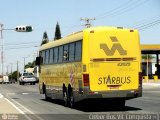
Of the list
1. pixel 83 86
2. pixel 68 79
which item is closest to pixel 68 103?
pixel 68 79

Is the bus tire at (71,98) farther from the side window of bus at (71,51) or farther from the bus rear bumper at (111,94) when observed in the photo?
the bus rear bumper at (111,94)

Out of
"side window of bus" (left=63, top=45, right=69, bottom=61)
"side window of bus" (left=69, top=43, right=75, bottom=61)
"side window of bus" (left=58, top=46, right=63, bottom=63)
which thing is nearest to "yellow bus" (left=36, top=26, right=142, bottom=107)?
"side window of bus" (left=69, top=43, right=75, bottom=61)

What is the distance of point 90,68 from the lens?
20.2 metres

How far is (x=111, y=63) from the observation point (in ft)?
66.9

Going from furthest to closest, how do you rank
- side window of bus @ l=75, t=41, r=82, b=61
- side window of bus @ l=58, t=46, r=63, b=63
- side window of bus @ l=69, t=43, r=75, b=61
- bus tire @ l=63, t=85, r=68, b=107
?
1. side window of bus @ l=58, t=46, r=63, b=63
2. bus tire @ l=63, t=85, r=68, b=107
3. side window of bus @ l=69, t=43, r=75, b=61
4. side window of bus @ l=75, t=41, r=82, b=61

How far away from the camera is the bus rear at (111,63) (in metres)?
20.1

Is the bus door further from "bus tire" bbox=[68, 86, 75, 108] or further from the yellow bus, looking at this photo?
"bus tire" bbox=[68, 86, 75, 108]

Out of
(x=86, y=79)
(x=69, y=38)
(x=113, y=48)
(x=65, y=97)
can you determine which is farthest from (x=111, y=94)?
(x=69, y=38)

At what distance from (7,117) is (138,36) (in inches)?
260

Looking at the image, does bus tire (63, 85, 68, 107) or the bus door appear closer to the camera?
the bus door

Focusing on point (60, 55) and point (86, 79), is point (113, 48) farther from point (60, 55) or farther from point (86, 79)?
point (60, 55)

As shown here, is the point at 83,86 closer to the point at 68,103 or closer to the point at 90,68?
the point at 90,68

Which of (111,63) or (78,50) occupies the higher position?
(78,50)

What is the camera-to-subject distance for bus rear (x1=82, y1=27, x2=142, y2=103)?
66.1ft
